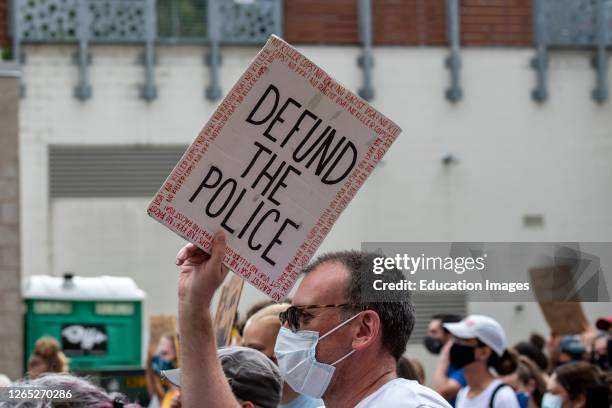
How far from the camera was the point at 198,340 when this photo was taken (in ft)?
12.0

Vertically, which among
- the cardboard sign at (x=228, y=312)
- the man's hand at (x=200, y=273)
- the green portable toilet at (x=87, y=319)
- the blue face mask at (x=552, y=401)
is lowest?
the green portable toilet at (x=87, y=319)

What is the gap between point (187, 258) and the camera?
371 cm

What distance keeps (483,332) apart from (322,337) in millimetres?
3954

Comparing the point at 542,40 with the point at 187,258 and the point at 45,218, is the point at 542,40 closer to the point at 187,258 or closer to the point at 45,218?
the point at 45,218

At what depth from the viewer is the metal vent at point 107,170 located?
69.8 feet

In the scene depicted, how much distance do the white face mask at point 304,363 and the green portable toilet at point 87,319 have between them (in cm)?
1095

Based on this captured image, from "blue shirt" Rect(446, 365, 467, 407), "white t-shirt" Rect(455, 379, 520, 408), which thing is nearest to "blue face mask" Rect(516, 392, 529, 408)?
"white t-shirt" Rect(455, 379, 520, 408)

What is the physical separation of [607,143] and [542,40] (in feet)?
6.49

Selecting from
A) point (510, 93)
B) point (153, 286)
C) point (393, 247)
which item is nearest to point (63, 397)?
point (393, 247)

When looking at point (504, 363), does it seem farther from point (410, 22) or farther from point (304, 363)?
point (410, 22)

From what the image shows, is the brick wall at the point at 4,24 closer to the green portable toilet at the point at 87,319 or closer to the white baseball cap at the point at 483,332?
the green portable toilet at the point at 87,319

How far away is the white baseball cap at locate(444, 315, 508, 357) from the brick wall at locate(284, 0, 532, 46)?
593 inches

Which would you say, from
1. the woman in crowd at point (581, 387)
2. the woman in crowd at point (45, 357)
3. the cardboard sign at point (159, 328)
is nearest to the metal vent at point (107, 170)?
the cardboard sign at point (159, 328)

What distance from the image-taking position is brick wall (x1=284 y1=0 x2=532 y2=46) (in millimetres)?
22484
